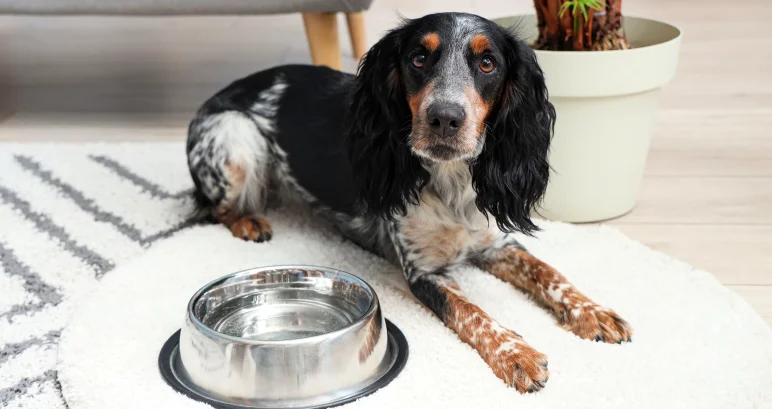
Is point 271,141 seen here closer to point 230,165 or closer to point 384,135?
point 230,165

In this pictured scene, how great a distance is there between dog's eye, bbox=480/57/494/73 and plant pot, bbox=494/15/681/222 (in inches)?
22.9

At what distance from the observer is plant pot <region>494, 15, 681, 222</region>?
101 inches

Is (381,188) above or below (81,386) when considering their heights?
above

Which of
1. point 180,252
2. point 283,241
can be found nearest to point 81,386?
point 180,252

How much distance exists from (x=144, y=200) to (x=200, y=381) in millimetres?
1277

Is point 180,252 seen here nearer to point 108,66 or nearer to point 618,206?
point 618,206

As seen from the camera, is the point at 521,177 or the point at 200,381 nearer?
the point at 200,381

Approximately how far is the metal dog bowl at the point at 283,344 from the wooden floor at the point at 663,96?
106cm

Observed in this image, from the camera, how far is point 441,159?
79.5 inches

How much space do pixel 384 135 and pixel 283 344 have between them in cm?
68

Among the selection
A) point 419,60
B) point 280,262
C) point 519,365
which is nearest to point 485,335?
point 519,365

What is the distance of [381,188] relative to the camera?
220 centimetres

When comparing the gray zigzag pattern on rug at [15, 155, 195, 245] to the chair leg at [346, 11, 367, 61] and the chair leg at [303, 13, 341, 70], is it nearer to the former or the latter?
the chair leg at [303, 13, 341, 70]

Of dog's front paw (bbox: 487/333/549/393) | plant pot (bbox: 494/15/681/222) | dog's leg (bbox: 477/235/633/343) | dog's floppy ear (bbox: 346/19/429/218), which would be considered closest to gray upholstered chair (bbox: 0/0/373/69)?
plant pot (bbox: 494/15/681/222)
